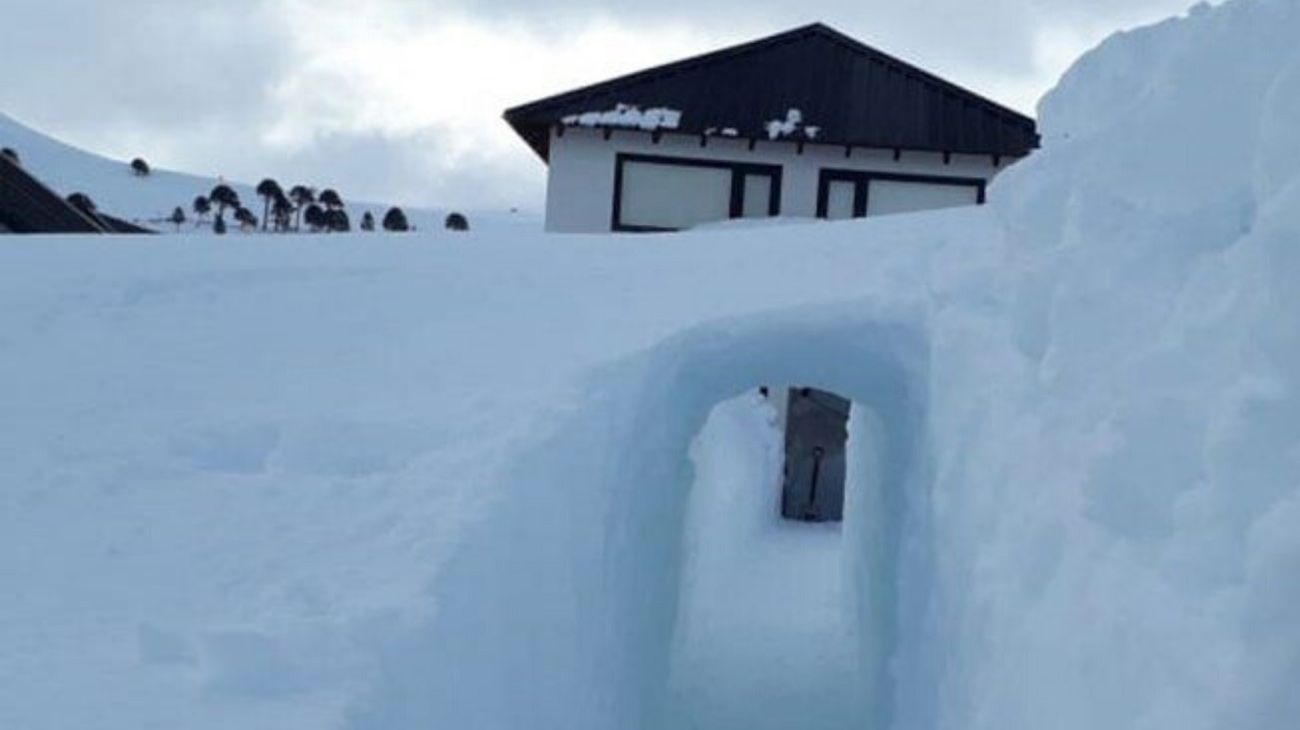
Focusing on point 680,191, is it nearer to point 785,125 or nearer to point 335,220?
point 785,125

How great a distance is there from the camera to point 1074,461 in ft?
14.1

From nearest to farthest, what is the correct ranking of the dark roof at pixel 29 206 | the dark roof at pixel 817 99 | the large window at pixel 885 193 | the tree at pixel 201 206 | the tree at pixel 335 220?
the dark roof at pixel 29 206, the dark roof at pixel 817 99, the large window at pixel 885 193, the tree at pixel 335 220, the tree at pixel 201 206

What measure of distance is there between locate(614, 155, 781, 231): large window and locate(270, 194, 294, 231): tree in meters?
19.1

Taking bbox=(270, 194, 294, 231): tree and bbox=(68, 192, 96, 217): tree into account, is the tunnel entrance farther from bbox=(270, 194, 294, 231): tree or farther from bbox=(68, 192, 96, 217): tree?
bbox=(270, 194, 294, 231): tree

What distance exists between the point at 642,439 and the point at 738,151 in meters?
9.94

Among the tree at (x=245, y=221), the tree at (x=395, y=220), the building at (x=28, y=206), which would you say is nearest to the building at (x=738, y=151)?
the building at (x=28, y=206)

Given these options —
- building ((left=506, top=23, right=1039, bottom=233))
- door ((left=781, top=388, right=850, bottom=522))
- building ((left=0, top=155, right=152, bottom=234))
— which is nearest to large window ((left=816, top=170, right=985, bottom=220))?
building ((left=506, top=23, right=1039, bottom=233))

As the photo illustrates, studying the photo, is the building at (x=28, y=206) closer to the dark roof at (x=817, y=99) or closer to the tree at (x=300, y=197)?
the dark roof at (x=817, y=99)

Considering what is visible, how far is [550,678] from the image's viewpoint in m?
5.19

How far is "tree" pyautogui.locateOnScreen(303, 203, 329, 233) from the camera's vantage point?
3203 cm

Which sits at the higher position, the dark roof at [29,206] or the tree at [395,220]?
the tree at [395,220]

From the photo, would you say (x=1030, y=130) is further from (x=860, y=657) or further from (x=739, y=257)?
(x=739, y=257)

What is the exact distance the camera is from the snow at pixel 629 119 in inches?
637

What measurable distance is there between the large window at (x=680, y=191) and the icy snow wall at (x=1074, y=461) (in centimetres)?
900
